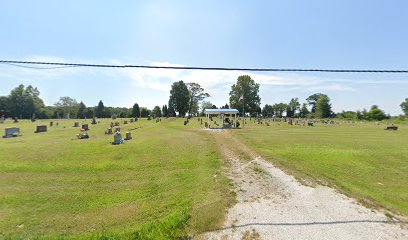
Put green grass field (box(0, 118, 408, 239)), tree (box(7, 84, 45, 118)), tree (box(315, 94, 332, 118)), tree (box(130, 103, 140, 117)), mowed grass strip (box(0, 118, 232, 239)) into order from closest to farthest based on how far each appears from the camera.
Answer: mowed grass strip (box(0, 118, 232, 239))
green grass field (box(0, 118, 408, 239))
tree (box(7, 84, 45, 118))
tree (box(130, 103, 140, 117))
tree (box(315, 94, 332, 118))

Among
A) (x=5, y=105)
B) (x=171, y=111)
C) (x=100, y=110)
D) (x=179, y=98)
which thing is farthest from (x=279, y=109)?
(x=5, y=105)

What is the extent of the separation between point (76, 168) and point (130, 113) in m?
86.6

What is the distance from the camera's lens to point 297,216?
7.57 m

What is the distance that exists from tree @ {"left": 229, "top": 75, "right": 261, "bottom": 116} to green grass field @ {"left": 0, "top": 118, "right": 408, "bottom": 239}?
8763cm

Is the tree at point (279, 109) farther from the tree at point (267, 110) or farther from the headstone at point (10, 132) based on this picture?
the headstone at point (10, 132)

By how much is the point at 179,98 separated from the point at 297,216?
101 meters

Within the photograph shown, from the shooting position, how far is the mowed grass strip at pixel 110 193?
25.3 feet

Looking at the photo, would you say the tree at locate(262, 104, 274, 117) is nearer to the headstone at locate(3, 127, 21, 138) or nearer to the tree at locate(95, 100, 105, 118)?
the tree at locate(95, 100, 105, 118)

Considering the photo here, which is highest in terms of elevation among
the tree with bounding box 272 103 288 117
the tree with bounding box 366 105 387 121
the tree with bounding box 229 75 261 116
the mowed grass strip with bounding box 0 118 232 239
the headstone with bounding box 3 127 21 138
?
the tree with bounding box 229 75 261 116

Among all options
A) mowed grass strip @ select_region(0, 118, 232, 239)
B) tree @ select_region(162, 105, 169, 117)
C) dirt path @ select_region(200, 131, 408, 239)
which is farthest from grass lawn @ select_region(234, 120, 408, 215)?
tree @ select_region(162, 105, 169, 117)

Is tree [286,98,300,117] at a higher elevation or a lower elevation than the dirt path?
higher

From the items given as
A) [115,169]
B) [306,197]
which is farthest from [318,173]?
[115,169]

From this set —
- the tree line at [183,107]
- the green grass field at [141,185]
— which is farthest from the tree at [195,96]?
the green grass field at [141,185]

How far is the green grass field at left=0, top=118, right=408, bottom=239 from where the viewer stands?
25.8 feet
